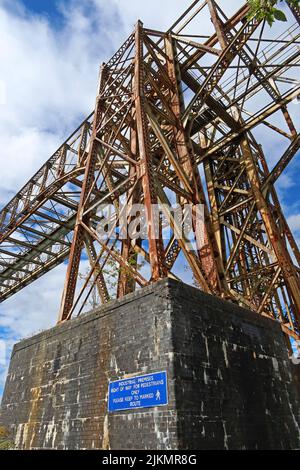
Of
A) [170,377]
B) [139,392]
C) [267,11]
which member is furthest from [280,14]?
[139,392]

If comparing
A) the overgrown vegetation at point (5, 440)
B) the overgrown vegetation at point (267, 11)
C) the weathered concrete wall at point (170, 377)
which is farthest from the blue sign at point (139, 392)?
the overgrown vegetation at point (267, 11)

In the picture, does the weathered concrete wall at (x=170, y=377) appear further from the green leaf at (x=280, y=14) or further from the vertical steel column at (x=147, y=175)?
the green leaf at (x=280, y=14)

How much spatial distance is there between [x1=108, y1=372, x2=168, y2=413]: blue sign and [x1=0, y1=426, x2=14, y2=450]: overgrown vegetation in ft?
10.6

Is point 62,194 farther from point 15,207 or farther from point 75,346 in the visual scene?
point 75,346

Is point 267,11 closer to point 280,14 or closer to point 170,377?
point 280,14

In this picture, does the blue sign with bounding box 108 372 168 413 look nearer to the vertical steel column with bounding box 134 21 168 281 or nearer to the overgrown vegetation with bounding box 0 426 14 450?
the vertical steel column with bounding box 134 21 168 281

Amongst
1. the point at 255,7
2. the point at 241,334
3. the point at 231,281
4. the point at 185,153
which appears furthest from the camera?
the point at 231,281

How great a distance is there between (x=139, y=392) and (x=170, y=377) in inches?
25.2

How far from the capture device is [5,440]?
293 inches

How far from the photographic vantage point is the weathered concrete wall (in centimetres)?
487

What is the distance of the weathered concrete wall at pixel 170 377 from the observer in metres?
4.87

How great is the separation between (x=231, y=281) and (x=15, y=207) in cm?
1342

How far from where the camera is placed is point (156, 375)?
5012mm

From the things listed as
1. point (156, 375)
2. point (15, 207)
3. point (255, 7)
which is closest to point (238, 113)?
point (255, 7)
